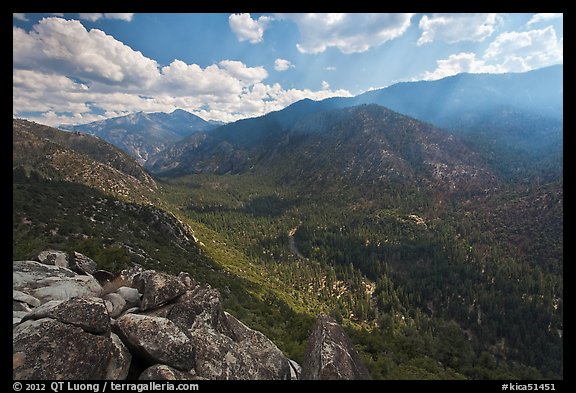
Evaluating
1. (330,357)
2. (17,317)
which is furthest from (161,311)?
(330,357)

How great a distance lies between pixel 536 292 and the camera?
430ft

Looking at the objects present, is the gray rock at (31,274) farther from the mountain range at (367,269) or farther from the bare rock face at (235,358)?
the mountain range at (367,269)

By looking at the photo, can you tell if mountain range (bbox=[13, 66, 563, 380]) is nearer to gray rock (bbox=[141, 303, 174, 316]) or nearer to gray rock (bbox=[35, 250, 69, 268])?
gray rock (bbox=[35, 250, 69, 268])

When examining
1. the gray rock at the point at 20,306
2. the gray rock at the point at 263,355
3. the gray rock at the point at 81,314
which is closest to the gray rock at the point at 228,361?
the gray rock at the point at 263,355

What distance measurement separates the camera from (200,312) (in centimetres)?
1809

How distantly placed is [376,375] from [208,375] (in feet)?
59.4

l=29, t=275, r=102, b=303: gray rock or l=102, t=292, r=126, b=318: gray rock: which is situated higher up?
l=29, t=275, r=102, b=303: gray rock

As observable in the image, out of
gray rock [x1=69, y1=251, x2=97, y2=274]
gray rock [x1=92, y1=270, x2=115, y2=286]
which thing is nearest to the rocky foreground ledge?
gray rock [x1=92, y1=270, x2=115, y2=286]

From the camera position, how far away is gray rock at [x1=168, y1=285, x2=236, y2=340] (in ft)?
57.3

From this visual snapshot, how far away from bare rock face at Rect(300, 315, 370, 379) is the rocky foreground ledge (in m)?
0.05
